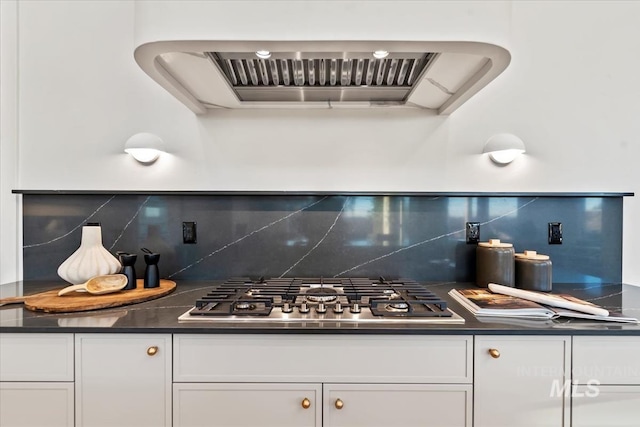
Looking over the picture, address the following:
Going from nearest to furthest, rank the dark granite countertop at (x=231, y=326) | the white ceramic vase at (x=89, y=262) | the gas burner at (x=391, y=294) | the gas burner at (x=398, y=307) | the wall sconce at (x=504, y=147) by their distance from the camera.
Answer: the dark granite countertop at (x=231, y=326)
the gas burner at (x=398, y=307)
the gas burner at (x=391, y=294)
the white ceramic vase at (x=89, y=262)
the wall sconce at (x=504, y=147)

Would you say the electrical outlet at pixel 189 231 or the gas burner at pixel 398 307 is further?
the electrical outlet at pixel 189 231

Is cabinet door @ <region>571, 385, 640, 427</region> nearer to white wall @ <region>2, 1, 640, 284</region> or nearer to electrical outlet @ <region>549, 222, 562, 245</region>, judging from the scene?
electrical outlet @ <region>549, 222, 562, 245</region>

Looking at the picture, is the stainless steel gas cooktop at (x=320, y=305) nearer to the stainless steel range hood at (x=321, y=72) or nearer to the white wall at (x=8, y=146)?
the stainless steel range hood at (x=321, y=72)

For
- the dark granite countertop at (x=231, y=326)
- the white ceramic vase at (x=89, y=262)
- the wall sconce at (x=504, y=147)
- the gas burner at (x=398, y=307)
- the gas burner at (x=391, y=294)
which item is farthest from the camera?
the wall sconce at (x=504, y=147)

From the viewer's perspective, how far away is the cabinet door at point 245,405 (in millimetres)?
988

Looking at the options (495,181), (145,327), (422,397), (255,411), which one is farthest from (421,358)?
(495,181)

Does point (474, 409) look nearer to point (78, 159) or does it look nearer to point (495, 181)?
point (495, 181)

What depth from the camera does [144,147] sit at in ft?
4.98

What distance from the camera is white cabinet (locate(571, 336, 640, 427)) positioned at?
98 cm

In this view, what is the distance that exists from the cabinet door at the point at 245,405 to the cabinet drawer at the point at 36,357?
356mm

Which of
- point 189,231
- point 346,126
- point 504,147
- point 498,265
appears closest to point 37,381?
point 189,231

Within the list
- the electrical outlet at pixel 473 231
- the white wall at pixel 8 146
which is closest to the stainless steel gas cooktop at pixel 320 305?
the electrical outlet at pixel 473 231

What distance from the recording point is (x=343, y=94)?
1432 millimetres

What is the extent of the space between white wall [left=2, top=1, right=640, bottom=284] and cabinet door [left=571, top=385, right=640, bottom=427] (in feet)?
2.91
